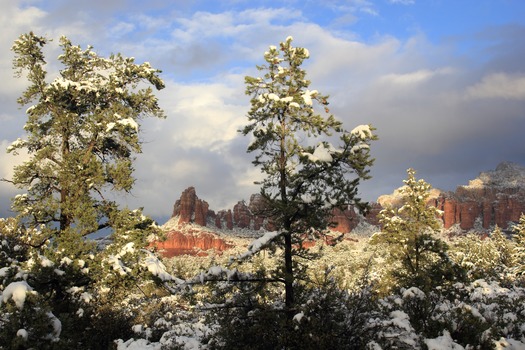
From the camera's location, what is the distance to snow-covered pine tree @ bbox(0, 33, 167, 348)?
11680 mm

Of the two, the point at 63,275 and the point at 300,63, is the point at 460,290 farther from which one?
the point at 63,275

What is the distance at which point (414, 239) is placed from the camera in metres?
23.2

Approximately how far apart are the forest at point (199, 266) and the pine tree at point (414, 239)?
14.3ft

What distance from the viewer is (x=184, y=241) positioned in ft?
547

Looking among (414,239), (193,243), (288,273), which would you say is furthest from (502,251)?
(193,243)

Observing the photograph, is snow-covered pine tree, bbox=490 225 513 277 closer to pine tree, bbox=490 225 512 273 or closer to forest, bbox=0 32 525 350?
pine tree, bbox=490 225 512 273

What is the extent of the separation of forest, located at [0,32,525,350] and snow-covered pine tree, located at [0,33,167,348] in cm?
5

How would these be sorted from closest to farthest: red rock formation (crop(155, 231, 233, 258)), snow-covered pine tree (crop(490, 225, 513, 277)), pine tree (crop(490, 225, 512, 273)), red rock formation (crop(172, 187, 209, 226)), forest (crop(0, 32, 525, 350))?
1. forest (crop(0, 32, 525, 350))
2. snow-covered pine tree (crop(490, 225, 513, 277))
3. pine tree (crop(490, 225, 512, 273))
4. red rock formation (crop(155, 231, 233, 258))
5. red rock formation (crop(172, 187, 209, 226))

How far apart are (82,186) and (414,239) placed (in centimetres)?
1829

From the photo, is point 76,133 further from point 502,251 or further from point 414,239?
point 502,251

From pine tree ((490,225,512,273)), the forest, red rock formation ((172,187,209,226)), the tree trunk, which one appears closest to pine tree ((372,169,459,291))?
the forest

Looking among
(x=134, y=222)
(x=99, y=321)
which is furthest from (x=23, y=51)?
(x=99, y=321)

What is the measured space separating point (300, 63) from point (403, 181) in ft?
52.8

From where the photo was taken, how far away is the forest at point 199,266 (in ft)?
30.2
